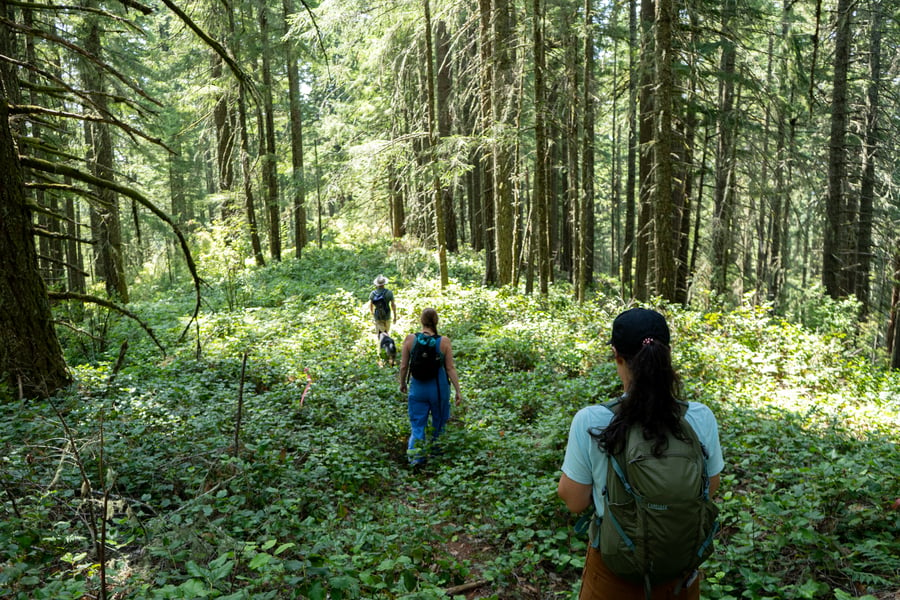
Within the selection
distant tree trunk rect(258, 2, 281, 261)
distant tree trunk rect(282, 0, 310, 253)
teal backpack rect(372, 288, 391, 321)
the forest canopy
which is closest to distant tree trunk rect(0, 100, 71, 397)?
the forest canopy

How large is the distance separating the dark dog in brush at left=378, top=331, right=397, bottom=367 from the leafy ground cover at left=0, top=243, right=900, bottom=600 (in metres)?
0.50

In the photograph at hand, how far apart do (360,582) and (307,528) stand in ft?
3.00

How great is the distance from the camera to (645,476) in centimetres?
212

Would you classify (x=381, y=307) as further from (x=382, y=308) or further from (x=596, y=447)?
(x=596, y=447)

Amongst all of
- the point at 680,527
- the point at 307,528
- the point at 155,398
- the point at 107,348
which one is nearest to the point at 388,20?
the point at 107,348

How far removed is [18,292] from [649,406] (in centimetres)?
608

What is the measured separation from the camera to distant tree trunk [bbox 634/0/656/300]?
12.0 meters

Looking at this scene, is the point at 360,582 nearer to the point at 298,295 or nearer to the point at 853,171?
the point at 298,295

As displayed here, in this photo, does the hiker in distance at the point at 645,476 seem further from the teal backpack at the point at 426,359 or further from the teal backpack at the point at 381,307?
the teal backpack at the point at 381,307

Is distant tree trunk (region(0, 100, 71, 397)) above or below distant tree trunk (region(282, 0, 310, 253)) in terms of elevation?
below

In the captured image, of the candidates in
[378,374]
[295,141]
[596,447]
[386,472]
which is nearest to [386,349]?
[378,374]

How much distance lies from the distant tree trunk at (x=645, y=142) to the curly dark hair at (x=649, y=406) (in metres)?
10.5

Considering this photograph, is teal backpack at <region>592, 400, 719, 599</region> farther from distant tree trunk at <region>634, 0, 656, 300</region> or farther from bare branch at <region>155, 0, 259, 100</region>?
distant tree trunk at <region>634, 0, 656, 300</region>

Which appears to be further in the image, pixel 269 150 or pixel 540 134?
pixel 269 150
